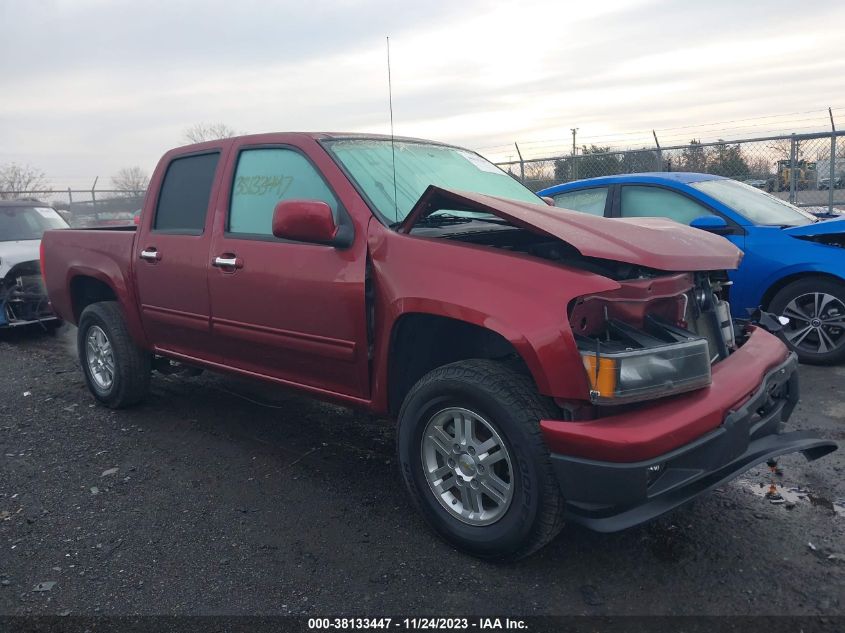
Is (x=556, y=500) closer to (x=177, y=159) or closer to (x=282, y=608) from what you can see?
(x=282, y=608)

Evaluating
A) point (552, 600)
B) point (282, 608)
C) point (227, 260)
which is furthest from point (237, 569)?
point (227, 260)

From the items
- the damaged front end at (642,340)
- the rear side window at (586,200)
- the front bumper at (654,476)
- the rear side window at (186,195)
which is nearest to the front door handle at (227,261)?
the rear side window at (186,195)

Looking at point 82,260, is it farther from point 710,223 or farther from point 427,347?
point 710,223

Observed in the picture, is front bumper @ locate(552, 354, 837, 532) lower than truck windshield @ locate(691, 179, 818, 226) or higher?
lower

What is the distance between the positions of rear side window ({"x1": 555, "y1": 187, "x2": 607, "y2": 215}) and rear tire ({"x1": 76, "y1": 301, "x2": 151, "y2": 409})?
156 inches

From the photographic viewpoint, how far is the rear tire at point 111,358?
16.4ft

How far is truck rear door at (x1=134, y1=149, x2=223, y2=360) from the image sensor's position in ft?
13.9

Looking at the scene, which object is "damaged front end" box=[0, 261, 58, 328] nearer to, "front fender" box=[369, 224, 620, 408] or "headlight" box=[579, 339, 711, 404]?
"front fender" box=[369, 224, 620, 408]

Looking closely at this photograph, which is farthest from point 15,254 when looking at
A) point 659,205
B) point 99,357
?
point 659,205

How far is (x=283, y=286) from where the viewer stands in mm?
3633

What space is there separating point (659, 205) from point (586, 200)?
745mm

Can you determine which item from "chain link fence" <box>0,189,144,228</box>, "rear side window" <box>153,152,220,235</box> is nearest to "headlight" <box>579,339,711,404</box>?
"rear side window" <box>153,152,220,235</box>

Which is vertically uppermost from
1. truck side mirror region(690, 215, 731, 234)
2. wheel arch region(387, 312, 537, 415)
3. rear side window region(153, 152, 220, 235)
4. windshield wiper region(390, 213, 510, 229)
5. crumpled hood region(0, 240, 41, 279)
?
rear side window region(153, 152, 220, 235)

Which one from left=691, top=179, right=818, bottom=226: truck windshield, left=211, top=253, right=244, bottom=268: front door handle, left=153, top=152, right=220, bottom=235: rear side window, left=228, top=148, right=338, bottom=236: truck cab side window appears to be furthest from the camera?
left=691, top=179, right=818, bottom=226: truck windshield
